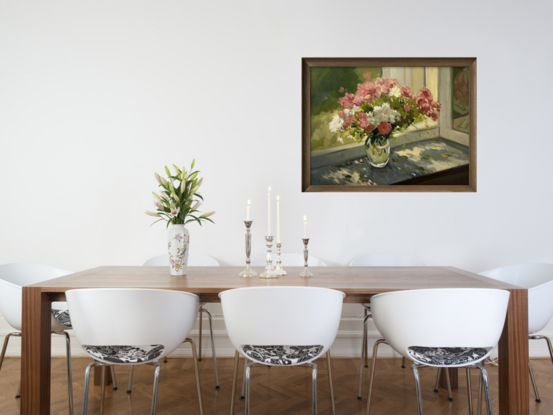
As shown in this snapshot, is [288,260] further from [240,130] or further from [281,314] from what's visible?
[281,314]

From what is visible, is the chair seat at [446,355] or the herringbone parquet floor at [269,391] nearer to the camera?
the chair seat at [446,355]

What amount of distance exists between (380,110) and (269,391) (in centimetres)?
210

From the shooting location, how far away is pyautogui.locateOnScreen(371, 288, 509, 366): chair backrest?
60.0 inches

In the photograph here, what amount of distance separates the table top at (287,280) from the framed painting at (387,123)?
0.90 metres

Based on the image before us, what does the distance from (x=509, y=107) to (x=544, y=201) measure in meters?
0.75

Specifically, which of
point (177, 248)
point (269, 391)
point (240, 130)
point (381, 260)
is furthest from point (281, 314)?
point (240, 130)

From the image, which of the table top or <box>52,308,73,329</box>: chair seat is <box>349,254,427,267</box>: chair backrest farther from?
<box>52,308,73,329</box>: chair seat

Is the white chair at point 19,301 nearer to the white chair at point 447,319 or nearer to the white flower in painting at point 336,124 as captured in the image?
the white chair at point 447,319

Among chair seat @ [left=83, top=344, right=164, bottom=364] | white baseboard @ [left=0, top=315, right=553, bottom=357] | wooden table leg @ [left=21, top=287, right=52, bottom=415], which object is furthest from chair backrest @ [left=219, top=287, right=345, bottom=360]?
white baseboard @ [left=0, top=315, right=553, bottom=357]

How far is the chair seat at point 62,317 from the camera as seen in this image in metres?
2.16

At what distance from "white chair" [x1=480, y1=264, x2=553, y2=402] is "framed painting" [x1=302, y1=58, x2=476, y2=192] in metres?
0.81

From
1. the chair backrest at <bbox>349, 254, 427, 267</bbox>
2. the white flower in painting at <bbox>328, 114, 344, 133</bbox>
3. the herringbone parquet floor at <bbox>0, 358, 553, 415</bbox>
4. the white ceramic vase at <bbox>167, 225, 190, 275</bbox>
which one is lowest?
the herringbone parquet floor at <bbox>0, 358, 553, 415</bbox>

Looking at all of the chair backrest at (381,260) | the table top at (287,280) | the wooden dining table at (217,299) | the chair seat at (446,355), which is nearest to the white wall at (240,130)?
the chair backrest at (381,260)

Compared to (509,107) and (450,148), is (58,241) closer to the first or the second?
(450,148)
